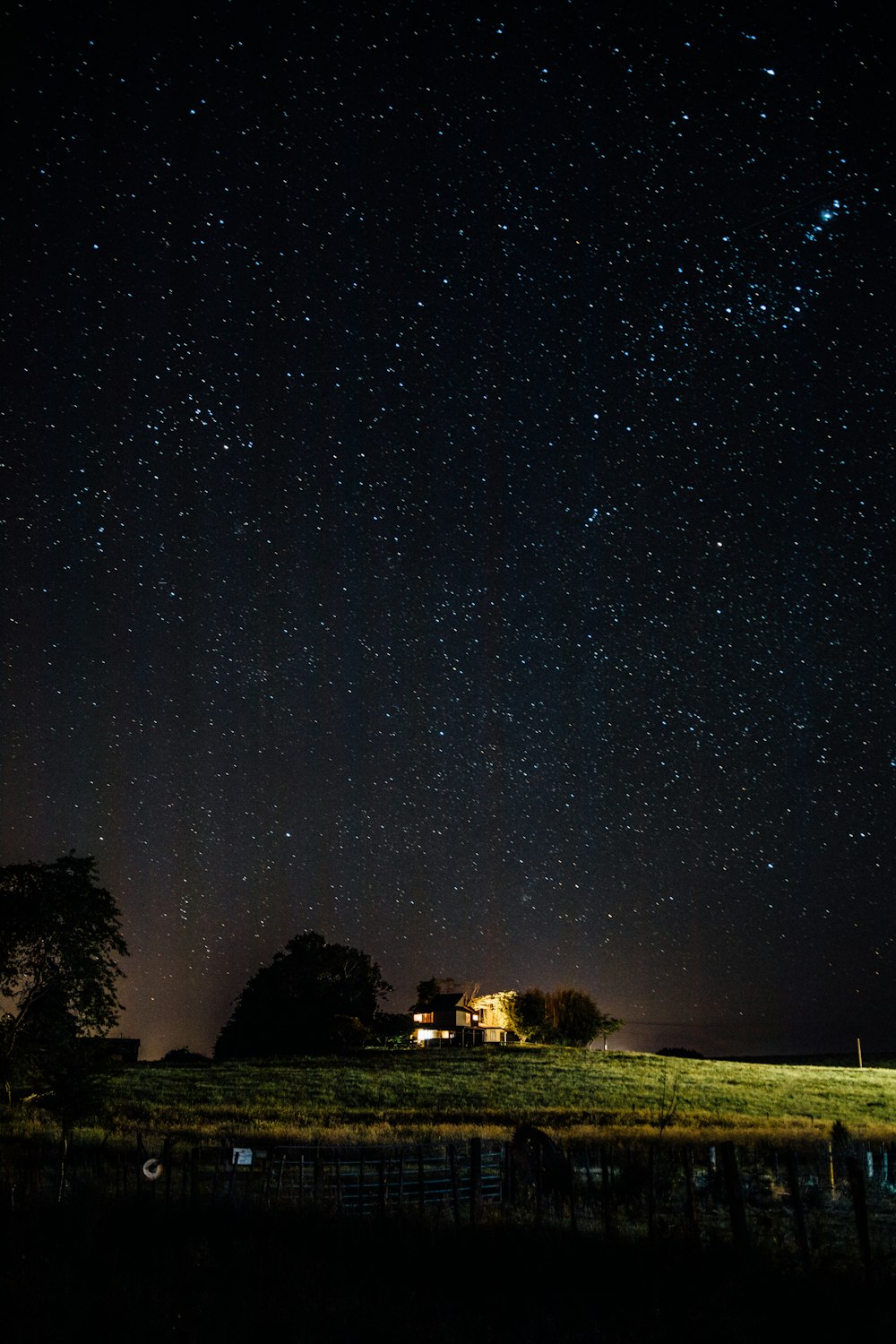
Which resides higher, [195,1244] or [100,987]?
[100,987]

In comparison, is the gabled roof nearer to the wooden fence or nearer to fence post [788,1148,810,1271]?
the wooden fence

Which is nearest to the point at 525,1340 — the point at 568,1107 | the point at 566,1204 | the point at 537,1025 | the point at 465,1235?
the point at 465,1235

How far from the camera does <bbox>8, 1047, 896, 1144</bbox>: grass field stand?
25016 millimetres

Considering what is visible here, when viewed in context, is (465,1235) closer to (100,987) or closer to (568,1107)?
(568,1107)

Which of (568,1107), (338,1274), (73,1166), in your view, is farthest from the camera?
(568,1107)

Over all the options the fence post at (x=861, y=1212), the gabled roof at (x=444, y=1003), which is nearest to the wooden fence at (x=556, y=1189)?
the fence post at (x=861, y=1212)

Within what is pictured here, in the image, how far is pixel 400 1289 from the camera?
8.39m

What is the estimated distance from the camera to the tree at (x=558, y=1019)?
250ft

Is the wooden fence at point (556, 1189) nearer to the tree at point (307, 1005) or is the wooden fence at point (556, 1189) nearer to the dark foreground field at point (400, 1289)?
the dark foreground field at point (400, 1289)

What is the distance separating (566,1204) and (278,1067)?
1437 inches

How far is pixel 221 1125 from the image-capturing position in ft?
83.2

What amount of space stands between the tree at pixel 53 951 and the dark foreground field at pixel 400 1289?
2423 centimetres

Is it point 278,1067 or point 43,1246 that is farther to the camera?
point 278,1067

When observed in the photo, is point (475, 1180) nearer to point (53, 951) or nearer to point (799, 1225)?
point (799, 1225)
